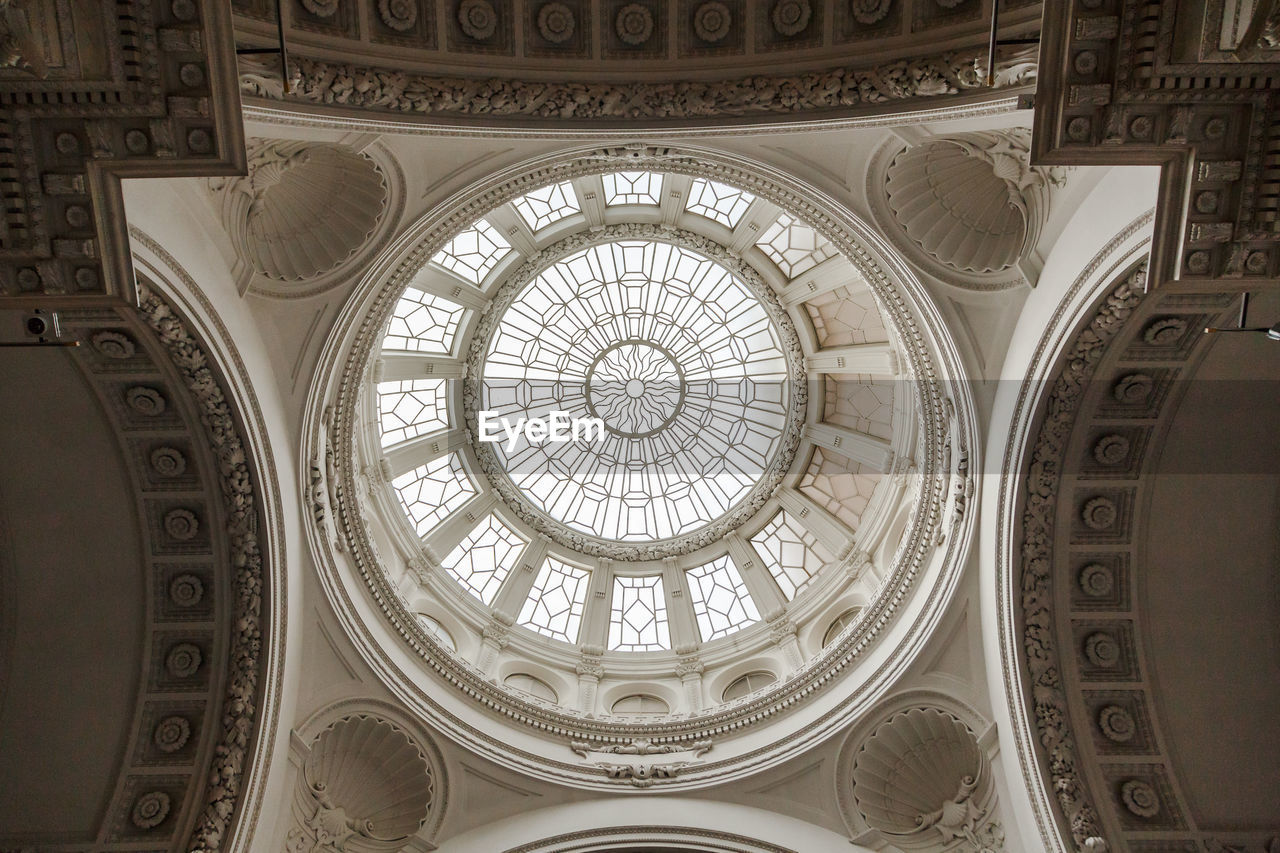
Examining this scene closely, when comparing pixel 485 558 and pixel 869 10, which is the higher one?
pixel 869 10

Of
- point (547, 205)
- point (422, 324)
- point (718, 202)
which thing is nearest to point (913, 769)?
point (718, 202)

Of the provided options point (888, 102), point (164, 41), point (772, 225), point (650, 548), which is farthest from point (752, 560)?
point (164, 41)

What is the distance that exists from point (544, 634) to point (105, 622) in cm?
956

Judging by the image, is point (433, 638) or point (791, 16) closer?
point (791, 16)

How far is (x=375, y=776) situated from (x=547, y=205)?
38.8 feet

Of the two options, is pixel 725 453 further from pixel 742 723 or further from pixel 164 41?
pixel 164 41

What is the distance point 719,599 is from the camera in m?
21.1

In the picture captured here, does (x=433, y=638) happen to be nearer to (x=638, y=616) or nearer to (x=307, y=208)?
(x=638, y=616)

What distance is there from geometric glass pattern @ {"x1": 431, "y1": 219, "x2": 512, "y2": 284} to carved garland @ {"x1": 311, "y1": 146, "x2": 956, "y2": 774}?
4271 millimetres

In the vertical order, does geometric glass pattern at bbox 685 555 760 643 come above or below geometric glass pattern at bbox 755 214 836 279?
below

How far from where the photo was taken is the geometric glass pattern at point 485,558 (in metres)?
20.0

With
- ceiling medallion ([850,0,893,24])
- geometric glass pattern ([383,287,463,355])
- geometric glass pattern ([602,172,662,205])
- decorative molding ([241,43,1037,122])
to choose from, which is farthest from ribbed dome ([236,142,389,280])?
geometric glass pattern ([602,172,662,205])

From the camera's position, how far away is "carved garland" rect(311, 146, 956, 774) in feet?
40.2

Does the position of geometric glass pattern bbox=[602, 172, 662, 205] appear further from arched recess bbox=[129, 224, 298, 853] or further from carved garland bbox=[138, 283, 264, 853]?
carved garland bbox=[138, 283, 264, 853]
